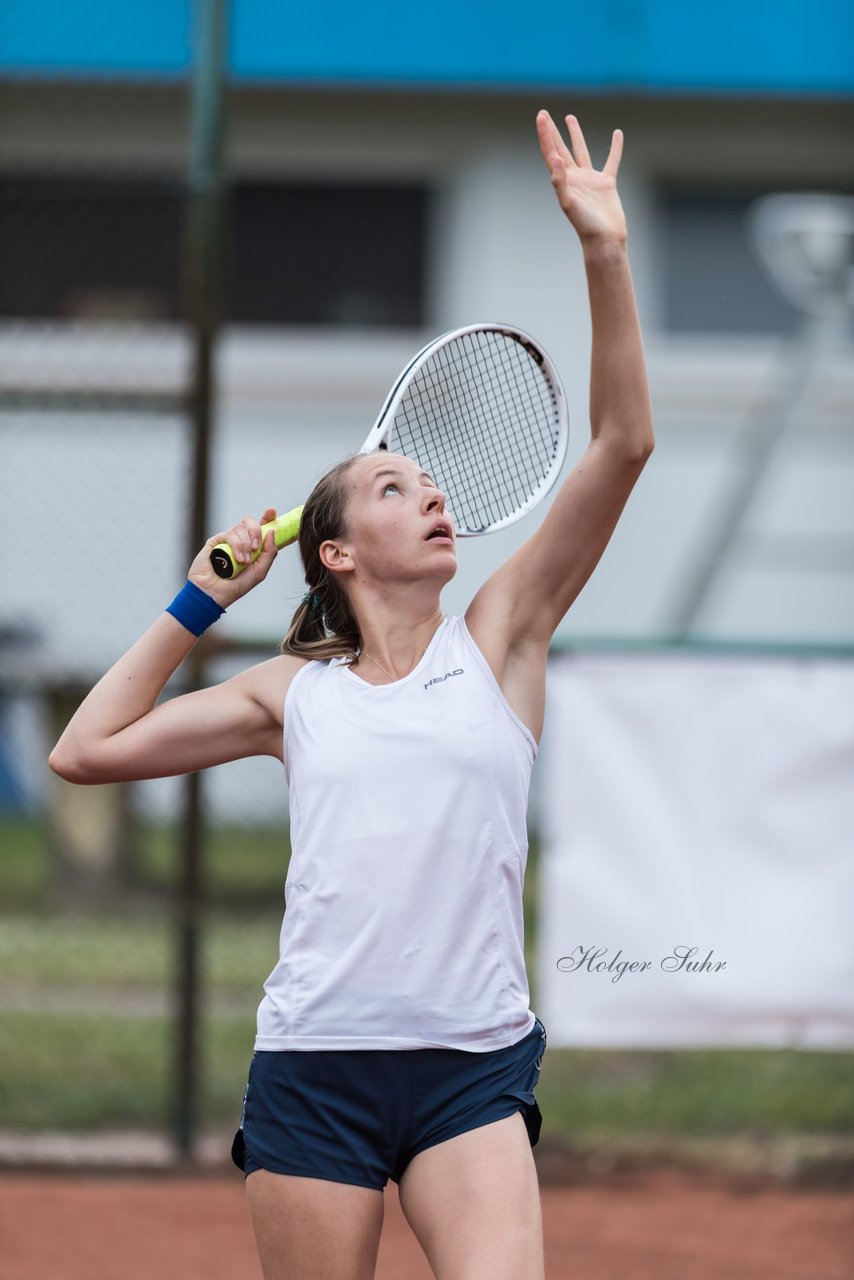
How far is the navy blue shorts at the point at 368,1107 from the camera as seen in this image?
2604mm

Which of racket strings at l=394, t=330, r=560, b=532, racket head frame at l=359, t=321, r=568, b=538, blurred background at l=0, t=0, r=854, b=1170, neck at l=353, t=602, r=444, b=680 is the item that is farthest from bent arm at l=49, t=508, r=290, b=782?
blurred background at l=0, t=0, r=854, b=1170

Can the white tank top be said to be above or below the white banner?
above

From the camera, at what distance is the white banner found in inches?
203

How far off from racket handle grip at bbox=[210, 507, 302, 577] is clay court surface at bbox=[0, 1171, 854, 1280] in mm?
2500

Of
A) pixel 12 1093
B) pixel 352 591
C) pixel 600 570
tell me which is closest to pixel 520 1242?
pixel 352 591

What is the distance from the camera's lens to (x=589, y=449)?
2.81 metres

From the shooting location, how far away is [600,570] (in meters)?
11.3

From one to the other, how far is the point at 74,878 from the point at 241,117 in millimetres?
6399

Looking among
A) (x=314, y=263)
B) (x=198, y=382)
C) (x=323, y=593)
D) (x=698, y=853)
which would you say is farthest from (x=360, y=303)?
(x=323, y=593)

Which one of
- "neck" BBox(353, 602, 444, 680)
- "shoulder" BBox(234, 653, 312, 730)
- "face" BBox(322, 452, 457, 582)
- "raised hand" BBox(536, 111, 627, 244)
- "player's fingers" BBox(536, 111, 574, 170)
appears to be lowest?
"shoulder" BBox(234, 653, 312, 730)

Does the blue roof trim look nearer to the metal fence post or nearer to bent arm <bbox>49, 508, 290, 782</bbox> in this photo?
the metal fence post

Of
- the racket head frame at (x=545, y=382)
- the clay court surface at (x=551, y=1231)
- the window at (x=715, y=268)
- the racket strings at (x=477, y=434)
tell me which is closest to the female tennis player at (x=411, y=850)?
the racket head frame at (x=545, y=382)

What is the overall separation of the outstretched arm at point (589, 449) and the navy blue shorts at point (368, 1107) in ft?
2.01

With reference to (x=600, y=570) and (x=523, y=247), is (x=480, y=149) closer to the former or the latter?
(x=523, y=247)
